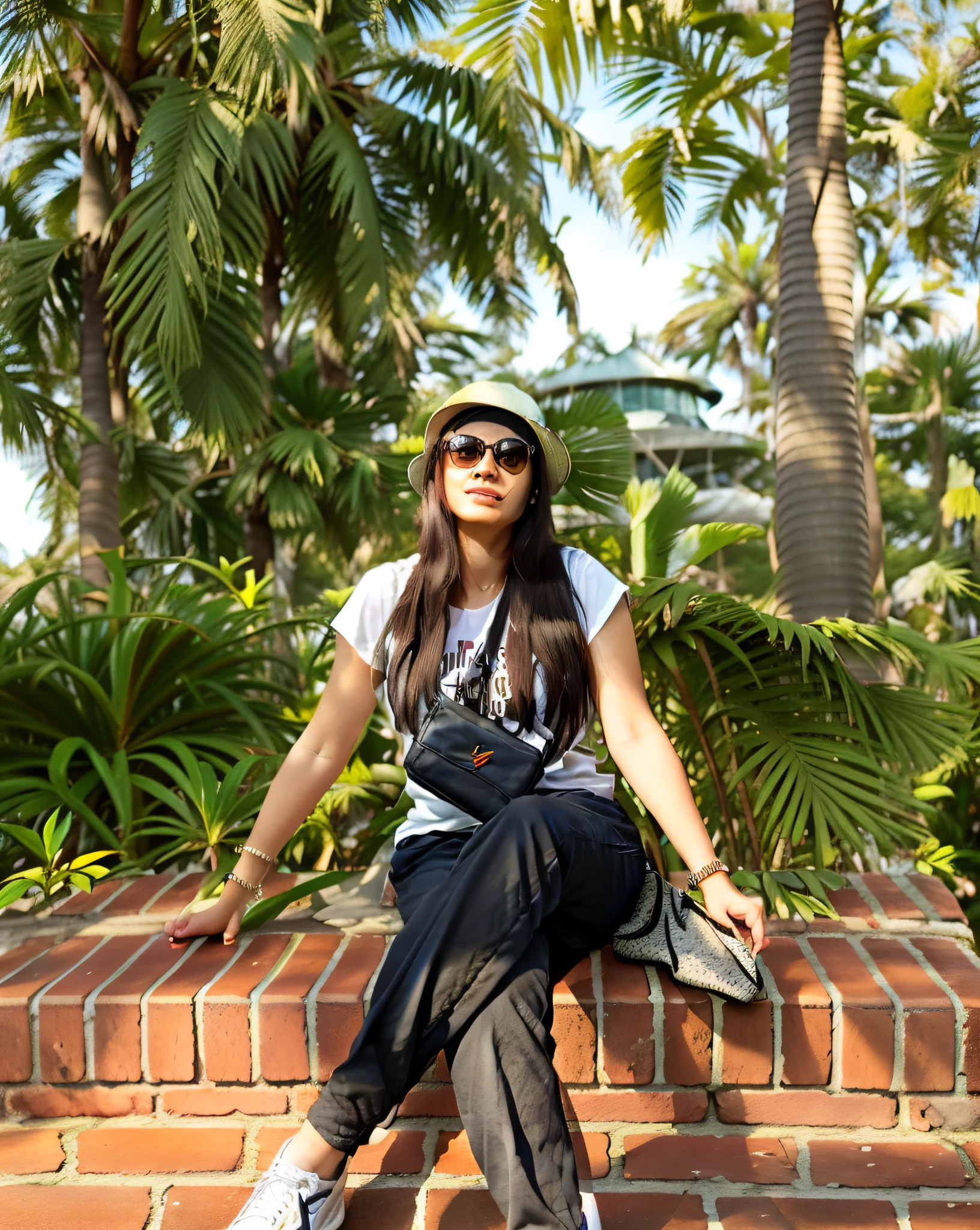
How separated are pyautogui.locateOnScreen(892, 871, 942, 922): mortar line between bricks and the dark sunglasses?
1.33 m

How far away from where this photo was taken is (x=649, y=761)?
185 cm

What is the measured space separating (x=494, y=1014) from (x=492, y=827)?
0.94 ft

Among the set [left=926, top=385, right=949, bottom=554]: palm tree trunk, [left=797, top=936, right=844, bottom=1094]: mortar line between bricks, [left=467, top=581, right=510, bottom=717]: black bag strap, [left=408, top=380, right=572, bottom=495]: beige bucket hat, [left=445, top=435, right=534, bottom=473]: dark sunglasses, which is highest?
[left=926, top=385, right=949, bottom=554]: palm tree trunk

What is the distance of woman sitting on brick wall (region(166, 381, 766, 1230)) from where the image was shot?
1.41 metres

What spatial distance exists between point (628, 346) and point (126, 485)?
20.1 metres

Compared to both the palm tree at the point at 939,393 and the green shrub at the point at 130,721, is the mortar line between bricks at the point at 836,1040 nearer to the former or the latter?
the green shrub at the point at 130,721

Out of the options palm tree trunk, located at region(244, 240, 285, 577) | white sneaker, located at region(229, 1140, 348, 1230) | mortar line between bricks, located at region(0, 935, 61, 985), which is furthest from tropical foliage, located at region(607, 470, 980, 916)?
palm tree trunk, located at region(244, 240, 285, 577)

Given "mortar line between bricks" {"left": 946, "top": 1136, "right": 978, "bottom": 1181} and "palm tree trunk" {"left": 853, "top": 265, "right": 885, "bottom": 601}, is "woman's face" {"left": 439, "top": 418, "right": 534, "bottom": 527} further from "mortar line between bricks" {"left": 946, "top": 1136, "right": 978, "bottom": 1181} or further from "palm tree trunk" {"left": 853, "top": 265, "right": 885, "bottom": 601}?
"palm tree trunk" {"left": 853, "top": 265, "right": 885, "bottom": 601}

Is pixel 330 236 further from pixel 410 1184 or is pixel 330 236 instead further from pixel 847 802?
pixel 410 1184

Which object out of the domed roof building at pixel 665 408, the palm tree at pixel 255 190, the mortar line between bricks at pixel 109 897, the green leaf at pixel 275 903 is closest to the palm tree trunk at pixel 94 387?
the palm tree at pixel 255 190

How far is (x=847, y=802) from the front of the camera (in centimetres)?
238

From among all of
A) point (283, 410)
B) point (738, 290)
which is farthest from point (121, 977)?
point (738, 290)

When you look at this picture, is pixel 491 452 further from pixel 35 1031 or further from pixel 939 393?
pixel 939 393

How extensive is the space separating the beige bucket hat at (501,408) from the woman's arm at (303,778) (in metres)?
0.48
